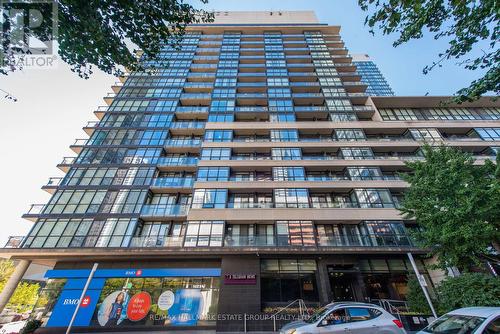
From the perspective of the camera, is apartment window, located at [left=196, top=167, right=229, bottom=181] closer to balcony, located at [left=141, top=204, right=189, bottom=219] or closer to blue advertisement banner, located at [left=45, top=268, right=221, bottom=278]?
balcony, located at [left=141, top=204, right=189, bottom=219]

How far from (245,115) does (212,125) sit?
4783 mm

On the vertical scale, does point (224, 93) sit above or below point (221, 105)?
above

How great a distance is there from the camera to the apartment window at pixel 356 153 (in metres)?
22.5

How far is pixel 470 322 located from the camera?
5305 mm

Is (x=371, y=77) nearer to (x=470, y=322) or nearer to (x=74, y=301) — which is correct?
(x=470, y=322)

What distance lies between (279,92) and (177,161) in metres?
17.2

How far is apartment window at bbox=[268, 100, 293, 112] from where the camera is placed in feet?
90.8

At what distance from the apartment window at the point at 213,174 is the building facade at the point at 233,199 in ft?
0.60

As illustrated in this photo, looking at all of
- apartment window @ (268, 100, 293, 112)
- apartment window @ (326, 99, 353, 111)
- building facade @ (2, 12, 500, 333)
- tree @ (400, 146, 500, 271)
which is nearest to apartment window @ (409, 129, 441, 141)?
building facade @ (2, 12, 500, 333)

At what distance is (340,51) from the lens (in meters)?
37.5

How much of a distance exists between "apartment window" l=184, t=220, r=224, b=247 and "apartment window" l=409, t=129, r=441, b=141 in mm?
23827

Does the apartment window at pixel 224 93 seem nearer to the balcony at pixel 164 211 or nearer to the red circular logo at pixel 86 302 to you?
the balcony at pixel 164 211

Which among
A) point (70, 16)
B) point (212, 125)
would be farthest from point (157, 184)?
point (70, 16)

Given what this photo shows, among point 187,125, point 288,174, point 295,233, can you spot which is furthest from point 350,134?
point 187,125
